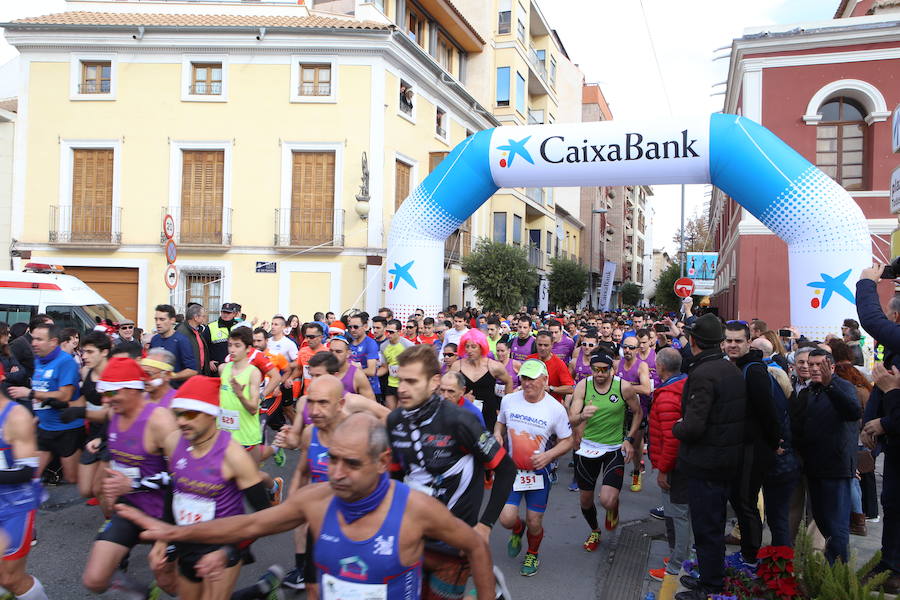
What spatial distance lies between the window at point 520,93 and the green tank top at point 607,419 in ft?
81.8

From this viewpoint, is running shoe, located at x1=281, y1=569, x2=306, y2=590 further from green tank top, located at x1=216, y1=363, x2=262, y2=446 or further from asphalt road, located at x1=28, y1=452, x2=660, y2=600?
green tank top, located at x1=216, y1=363, x2=262, y2=446

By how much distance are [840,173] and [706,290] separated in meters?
16.5

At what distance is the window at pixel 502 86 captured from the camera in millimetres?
28328

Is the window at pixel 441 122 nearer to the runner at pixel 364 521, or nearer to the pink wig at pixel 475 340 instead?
the pink wig at pixel 475 340

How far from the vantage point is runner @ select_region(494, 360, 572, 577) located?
522 centimetres

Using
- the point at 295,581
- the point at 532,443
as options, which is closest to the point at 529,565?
the point at 532,443

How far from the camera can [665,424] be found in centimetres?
530

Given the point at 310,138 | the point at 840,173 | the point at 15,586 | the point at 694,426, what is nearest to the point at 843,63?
the point at 840,173

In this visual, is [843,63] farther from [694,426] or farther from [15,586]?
[15,586]

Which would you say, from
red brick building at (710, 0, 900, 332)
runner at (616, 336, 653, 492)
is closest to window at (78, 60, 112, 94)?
red brick building at (710, 0, 900, 332)

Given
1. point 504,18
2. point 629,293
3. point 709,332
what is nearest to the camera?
point 709,332

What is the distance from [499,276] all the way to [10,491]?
17390 millimetres

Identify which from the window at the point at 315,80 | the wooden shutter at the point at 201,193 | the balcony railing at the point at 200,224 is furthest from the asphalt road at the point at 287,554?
the window at the point at 315,80

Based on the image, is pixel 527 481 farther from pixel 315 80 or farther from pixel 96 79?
pixel 96 79
